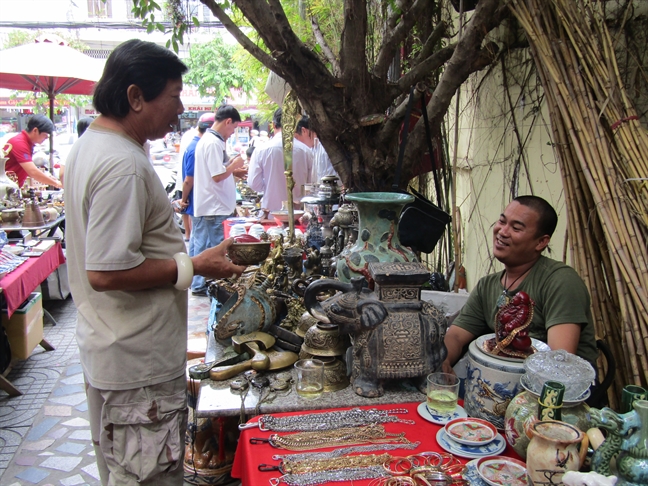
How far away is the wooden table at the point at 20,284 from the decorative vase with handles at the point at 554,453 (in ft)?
12.0

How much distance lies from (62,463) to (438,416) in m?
2.44

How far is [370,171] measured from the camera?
3.16m

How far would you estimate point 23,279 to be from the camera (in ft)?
13.1

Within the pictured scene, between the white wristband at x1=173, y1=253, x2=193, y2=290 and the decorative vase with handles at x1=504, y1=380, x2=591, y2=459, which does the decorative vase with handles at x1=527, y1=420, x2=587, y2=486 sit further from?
the white wristband at x1=173, y1=253, x2=193, y2=290

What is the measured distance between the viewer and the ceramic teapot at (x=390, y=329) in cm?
179

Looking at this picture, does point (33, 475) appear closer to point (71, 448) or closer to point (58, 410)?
point (71, 448)

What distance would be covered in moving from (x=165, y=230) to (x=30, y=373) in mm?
3338

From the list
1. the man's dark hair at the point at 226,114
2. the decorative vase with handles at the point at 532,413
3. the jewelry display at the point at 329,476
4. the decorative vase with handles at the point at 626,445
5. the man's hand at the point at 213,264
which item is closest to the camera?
the decorative vase with handles at the point at 626,445

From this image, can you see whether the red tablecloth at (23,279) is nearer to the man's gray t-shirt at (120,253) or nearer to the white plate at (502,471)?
the man's gray t-shirt at (120,253)

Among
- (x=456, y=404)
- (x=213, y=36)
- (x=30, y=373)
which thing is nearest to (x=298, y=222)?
(x=30, y=373)

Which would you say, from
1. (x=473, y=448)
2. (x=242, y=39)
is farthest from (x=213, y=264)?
(x=242, y=39)

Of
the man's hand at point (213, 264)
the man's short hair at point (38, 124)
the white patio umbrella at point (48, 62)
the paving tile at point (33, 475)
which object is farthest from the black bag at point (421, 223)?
the man's short hair at point (38, 124)

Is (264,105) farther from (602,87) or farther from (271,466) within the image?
(271,466)

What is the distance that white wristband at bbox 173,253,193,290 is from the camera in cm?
164
